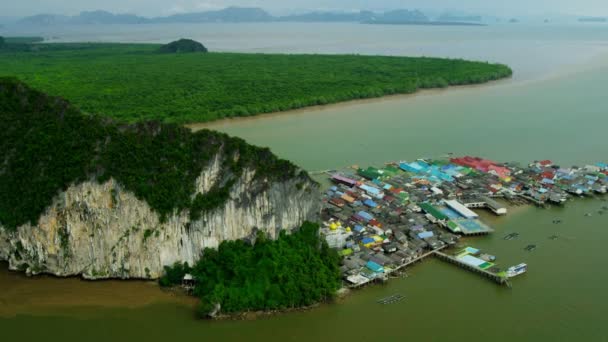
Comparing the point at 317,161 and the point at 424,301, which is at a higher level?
the point at 317,161

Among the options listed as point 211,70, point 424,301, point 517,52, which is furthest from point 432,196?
point 517,52

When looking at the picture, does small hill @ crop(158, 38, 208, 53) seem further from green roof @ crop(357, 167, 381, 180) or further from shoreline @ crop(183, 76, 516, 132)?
green roof @ crop(357, 167, 381, 180)

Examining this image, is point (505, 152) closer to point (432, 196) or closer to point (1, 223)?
point (432, 196)

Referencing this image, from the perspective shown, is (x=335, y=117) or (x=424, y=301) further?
(x=335, y=117)

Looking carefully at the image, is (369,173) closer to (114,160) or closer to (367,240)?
(367,240)

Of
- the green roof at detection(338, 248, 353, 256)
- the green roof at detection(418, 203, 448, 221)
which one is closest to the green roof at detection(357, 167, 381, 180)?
the green roof at detection(418, 203, 448, 221)

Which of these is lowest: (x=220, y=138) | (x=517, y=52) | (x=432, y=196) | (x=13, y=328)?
(x=13, y=328)

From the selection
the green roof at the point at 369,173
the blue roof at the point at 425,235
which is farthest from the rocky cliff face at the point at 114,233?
the green roof at the point at 369,173

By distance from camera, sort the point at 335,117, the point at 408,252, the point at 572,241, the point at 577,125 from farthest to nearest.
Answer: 1. the point at 335,117
2. the point at 577,125
3. the point at 572,241
4. the point at 408,252
